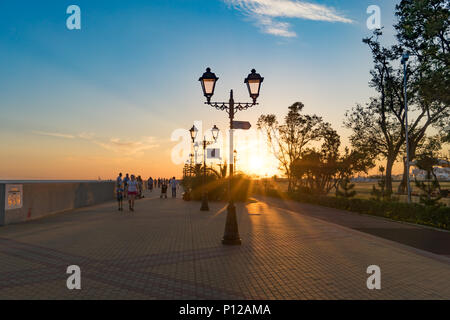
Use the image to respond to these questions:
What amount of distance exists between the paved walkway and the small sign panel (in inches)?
63.1

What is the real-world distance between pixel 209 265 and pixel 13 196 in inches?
372

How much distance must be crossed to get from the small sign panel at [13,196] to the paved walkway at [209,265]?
1603 millimetres

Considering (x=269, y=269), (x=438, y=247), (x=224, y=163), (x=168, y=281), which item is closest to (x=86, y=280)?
(x=168, y=281)

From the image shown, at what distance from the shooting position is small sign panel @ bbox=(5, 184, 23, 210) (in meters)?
11.8

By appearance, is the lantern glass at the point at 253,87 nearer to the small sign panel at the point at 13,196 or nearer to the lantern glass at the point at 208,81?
the lantern glass at the point at 208,81

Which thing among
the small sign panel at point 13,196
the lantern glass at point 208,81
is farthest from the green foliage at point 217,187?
the lantern glass at point 208,81

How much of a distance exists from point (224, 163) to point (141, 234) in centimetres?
1862

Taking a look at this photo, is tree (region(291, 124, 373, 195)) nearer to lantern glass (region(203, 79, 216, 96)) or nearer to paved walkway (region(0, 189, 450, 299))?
paved walkway (region(0, 189, 450, 299))

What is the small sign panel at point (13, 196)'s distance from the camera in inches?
464

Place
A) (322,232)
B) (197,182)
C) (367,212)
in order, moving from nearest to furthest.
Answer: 1. (322,232)
2. (367,212)
3. (197,182)

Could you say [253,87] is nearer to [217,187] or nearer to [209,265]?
[209,265]
